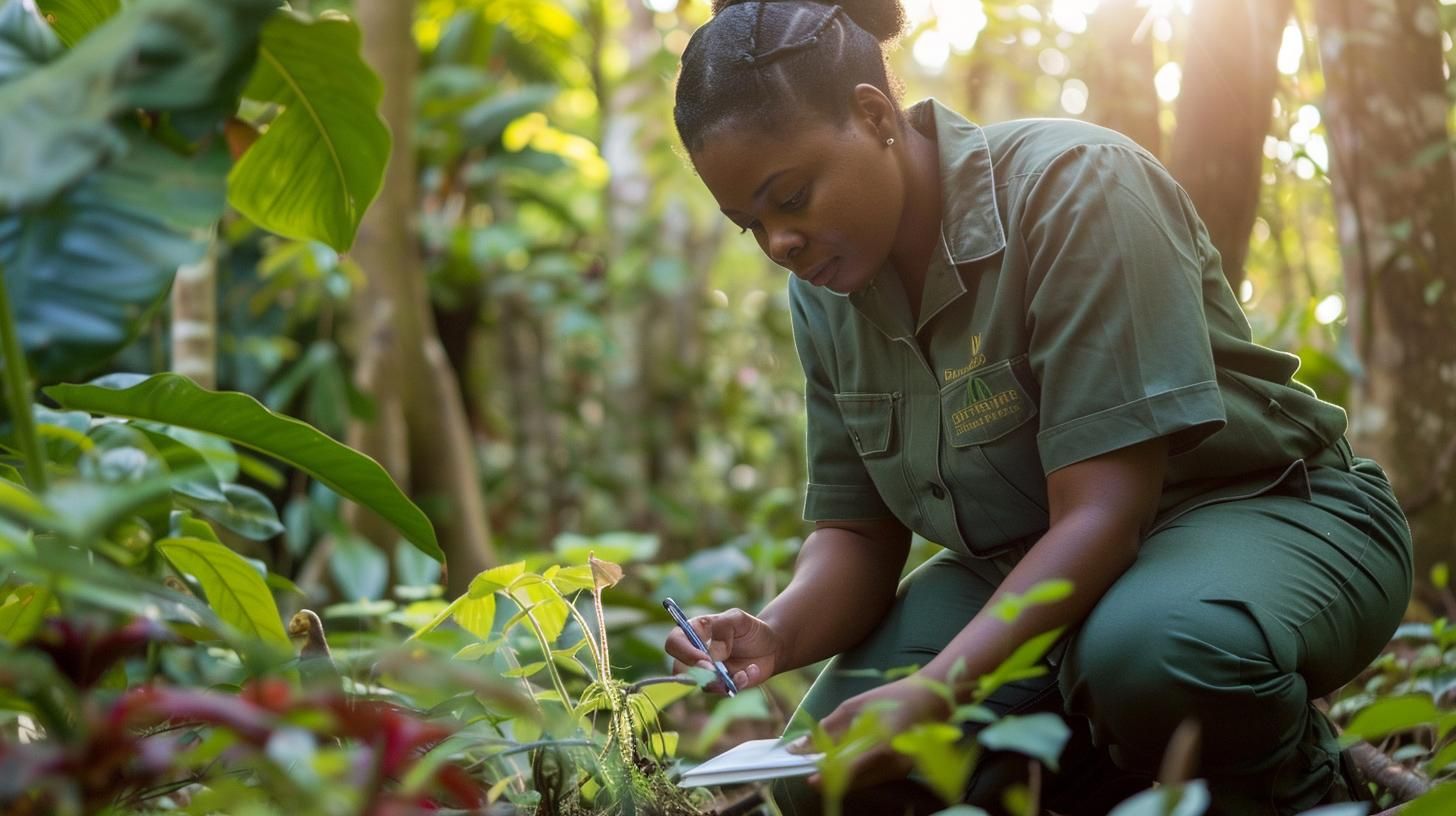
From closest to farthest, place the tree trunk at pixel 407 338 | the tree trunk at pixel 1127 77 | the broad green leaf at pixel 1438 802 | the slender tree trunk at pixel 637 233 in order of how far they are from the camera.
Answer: the broad green leaf at pixel 1438 802 < the tree trunk at pixel 1127 77 < the tree trunk at pixel 407 338 < the slender tree trunk at pixel 637 233

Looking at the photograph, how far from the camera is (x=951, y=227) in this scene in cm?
162

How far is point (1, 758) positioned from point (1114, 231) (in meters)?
1.18

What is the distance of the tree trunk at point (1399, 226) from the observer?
98.9 inches

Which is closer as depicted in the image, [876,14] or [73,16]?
[73,16]

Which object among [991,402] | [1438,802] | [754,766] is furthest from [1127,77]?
[1438,802]

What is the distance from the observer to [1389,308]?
2.57m

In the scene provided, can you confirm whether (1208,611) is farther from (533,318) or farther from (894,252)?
(533,318)

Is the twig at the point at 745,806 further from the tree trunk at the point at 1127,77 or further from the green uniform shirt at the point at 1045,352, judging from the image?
the tree trunk at the point at 1127,77

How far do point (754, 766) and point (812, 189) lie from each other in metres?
0.69

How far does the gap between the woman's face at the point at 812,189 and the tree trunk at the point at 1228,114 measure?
1064mm

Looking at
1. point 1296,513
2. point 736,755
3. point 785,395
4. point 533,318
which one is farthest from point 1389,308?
point 533,318

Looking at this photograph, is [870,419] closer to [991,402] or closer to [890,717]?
[991,402]

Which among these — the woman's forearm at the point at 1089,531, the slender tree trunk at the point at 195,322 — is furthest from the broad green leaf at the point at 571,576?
the slender tree trunk at the point at 195,322

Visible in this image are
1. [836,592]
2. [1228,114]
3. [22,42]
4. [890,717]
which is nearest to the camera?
[22,42]
